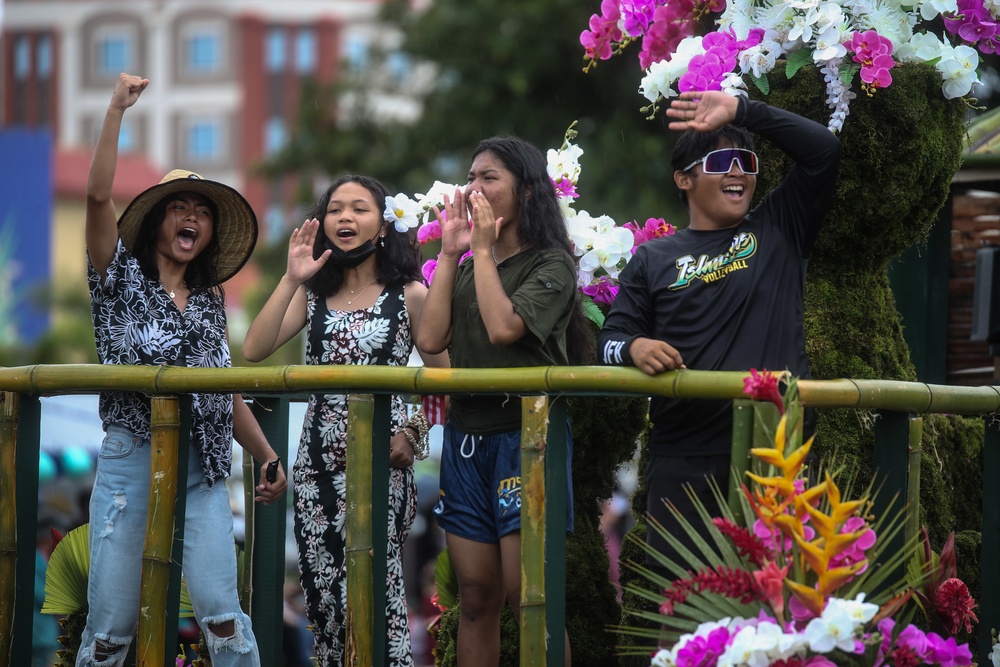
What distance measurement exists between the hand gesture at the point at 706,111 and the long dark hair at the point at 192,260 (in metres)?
1.59

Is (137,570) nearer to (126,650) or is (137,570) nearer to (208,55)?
(126,650)

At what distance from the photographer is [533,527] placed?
11.9 feet

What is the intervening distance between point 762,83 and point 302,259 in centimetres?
161

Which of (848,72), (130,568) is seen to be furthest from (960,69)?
(130,568)

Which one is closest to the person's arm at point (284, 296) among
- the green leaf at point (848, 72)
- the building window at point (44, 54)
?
the green leaf at point (848, 72)

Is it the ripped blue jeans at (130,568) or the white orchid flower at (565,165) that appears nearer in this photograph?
the ripped blue jeans at (130,568)

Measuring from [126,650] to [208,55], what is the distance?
5162cm

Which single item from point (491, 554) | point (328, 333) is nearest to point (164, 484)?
point (328, 333)

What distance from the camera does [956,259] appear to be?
→ 6.86 meters

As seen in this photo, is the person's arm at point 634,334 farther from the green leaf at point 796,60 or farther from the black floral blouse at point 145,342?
the black floral blouse at point 145,342

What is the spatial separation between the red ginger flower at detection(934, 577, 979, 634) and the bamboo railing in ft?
0.94

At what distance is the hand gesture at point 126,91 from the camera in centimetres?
389

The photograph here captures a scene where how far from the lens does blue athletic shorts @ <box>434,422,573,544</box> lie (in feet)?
12.9

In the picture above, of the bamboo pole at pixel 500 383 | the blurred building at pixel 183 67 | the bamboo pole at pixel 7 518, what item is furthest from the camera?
the blurred building at pixel 183 67
